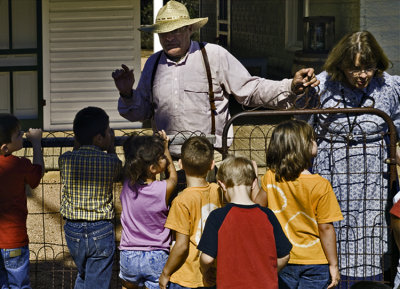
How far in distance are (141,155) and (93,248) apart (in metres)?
0.60

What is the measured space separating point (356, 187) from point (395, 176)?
23 centimetres

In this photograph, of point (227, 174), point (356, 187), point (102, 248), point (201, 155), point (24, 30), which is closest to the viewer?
point (227, 174)

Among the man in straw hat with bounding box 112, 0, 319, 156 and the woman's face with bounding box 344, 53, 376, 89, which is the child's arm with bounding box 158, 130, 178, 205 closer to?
the man in straw hat with bounding box 112, 0, 319, 156

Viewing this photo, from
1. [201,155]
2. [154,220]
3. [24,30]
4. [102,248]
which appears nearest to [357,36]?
[201,155]

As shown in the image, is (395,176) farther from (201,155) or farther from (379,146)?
(201,155)

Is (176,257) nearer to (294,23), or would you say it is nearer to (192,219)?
(192,219)

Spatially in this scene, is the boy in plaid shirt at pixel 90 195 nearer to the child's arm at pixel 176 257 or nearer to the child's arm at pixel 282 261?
the child's arm at pixel 176 257

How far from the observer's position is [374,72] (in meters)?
4.48

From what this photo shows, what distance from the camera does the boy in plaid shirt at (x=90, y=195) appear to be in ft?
14.0

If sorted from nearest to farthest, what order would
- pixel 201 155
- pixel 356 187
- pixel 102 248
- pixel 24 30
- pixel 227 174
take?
pixel 227 174, pixel 201 155, pixel 102 248, pixel 356 187, pixel 24 30

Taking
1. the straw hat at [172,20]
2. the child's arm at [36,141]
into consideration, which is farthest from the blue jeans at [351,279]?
the child's arm at [36,141]

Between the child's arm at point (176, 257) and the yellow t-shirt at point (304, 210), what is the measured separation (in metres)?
0.48

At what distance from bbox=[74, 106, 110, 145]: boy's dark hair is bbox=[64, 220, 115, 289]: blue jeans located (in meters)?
0.47

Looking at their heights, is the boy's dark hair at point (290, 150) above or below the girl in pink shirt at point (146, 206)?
above
